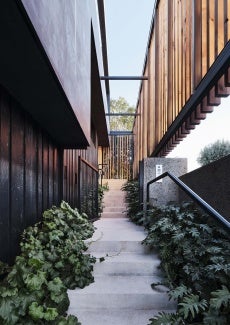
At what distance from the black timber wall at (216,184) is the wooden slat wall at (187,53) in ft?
2.04

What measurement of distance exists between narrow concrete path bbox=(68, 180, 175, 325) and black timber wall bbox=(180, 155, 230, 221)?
2.82 feet

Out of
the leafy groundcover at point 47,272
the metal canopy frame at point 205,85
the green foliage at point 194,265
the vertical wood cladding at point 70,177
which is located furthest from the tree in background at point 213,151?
the leafy groundcover at point 47,272

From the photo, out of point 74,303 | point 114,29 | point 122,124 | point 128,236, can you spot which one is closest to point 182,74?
point 128,236

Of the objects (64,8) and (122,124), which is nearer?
(64,8)

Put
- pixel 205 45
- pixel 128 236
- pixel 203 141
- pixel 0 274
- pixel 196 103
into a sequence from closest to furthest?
pixel 0 274 < pixel 205 45 < pixel 196 103 < pixel 128 236 < pixel 203 141

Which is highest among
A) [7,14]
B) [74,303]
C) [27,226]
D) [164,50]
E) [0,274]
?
[164,50]

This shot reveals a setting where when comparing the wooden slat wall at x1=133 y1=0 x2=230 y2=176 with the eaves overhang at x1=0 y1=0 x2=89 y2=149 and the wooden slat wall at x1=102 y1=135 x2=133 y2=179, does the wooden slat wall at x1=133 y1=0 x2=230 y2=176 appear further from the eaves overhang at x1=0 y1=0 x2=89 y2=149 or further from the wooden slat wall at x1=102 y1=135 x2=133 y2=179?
the wooden slat wall at x1=102 y1=135 x2=133 y2=179

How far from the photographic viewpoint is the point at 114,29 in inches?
391

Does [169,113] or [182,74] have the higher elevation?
[182,74]

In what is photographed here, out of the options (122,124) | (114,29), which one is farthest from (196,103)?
(122,124)

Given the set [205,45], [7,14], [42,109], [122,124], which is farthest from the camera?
[122,124]

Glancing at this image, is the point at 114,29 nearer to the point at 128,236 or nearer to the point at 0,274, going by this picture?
the point at 128,236

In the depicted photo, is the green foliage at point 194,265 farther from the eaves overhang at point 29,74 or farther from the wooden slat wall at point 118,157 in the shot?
the wooden slat wall at point 118,157

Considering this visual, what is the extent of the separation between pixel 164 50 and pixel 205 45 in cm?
258
